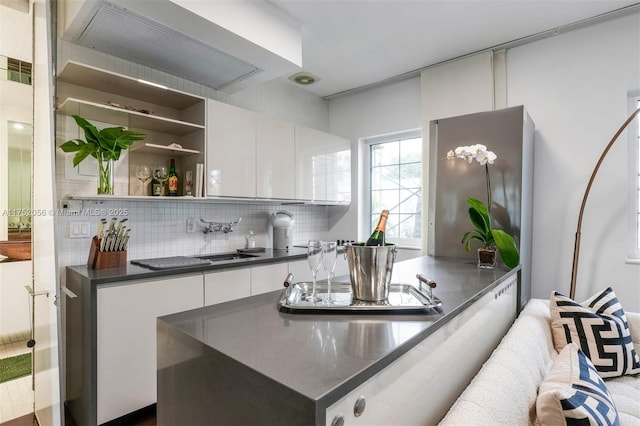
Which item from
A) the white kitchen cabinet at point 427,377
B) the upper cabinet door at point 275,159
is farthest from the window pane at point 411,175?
the white kitchen cabinet at point 427,377

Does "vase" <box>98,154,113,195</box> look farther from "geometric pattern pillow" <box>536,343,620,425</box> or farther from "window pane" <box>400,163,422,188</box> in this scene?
"window pane" <box>400,163,422,188</box>

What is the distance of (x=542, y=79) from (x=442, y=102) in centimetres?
78

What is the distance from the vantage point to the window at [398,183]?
11.5 feet

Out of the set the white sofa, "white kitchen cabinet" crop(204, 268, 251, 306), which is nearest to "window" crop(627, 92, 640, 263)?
the white sofa

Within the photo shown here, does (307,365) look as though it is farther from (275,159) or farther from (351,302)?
(275,159)

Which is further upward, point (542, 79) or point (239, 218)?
point (542, 79)

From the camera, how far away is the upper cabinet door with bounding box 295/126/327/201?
321 cm

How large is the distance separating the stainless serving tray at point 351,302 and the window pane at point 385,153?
8.82ft

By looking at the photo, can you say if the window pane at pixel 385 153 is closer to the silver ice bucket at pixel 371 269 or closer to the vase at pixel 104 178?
the vase at pixel 104 178

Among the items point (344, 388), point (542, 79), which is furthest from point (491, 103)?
point (344, 388)

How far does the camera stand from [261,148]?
287 cm

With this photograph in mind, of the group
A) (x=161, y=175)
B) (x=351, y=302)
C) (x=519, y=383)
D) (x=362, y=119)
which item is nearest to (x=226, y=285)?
(x=161, y=175)

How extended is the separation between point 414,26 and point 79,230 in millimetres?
2755

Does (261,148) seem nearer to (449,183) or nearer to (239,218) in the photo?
(239,218)
